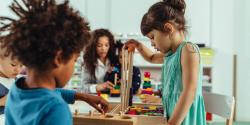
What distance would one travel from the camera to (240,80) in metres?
3.32

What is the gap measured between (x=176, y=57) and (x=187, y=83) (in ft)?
0.39

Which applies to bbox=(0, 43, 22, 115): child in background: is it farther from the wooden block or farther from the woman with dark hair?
the woman with dark hair

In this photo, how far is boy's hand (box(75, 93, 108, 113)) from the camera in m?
0.93

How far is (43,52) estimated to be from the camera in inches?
24.6

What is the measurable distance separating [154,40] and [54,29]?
520 millimetres

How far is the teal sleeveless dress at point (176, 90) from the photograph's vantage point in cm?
106

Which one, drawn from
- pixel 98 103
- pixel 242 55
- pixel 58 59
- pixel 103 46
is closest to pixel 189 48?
pixel 98 103

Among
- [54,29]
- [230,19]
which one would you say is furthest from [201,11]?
[54,29]

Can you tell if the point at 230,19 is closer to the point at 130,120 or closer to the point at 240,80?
the point at 240,80

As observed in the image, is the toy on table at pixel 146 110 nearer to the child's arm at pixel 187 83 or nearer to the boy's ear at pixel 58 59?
the child's arm at pixel 187 83

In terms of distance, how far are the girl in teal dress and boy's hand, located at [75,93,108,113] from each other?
0.68 ft

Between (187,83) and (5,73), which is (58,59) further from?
(5,73)

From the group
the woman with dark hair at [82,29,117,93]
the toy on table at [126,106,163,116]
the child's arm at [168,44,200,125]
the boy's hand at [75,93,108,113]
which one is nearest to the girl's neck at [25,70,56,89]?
the boy's hand at [75,93,108,113]

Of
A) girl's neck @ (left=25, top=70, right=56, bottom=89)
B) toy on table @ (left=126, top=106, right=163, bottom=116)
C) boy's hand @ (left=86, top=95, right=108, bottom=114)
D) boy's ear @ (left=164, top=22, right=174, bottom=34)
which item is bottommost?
toy on table @ (left=126, top=106, right=163, bottom=116)
